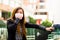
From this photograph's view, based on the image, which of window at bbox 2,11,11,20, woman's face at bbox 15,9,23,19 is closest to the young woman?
woman's face at bbox 15,9,23,19

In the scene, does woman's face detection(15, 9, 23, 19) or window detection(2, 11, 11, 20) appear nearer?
woman's face detection(15, 9, 23, 19)

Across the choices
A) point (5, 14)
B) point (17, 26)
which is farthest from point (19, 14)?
point (5, 14)

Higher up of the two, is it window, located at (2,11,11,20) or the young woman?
the young woman

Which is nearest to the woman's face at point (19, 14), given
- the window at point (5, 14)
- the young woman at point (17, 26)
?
the young woman at point (17, 26)

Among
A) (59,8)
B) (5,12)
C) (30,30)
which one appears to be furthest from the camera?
(59,8)

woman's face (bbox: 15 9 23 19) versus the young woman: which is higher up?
woman's face (bbox: 15 9 23 19)

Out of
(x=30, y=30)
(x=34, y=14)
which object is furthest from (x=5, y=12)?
(x=30, y=30)

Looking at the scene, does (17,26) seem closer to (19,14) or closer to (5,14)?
(19,14)

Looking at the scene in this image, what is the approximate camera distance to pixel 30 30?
3.74 metres

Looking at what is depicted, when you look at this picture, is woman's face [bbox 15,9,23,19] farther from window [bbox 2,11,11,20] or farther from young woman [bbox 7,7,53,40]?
window [bbox 2,11,11,20]

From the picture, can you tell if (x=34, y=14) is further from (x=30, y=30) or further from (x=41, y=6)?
(x=30, y=30)

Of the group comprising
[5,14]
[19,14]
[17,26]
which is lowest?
[5,14]

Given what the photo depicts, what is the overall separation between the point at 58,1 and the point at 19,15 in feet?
148

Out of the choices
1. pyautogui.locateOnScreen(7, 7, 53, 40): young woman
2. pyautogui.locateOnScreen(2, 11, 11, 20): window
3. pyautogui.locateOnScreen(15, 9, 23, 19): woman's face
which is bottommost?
pyautogui.locateOnScreen(2, 11, 11, 20): window
